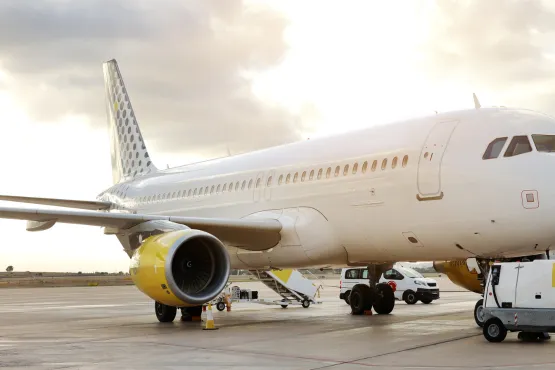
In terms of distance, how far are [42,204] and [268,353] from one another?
1206cm

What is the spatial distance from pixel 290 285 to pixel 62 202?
7.20 meters

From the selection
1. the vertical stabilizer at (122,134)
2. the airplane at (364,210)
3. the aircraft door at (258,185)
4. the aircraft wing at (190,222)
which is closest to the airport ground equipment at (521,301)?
the airplane at (364,210)

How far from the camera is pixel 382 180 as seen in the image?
1320cm

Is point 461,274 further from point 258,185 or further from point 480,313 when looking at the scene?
point 258,185

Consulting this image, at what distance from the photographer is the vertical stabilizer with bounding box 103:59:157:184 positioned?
23531 mm

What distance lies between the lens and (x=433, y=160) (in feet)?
40.7

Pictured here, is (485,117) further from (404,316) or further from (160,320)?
(160,320)

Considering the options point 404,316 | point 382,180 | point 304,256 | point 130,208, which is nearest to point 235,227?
point 304,256

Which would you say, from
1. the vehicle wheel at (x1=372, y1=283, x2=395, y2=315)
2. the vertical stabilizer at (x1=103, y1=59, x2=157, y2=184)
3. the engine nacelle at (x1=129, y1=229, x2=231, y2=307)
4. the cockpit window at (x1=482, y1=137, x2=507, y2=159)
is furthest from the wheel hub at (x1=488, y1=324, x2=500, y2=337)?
the vertical stabilizer at (x1=103, y1=59, x2=157, y2=184)

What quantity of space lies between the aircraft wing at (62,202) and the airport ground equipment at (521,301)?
12.7m

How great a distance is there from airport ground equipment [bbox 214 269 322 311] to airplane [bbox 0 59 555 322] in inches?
171

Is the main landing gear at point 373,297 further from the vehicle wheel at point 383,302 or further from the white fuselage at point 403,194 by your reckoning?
the white fuselage at point 403,194

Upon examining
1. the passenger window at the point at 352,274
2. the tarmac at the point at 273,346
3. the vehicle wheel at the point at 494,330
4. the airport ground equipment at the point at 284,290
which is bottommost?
the tarmac at the point at 273,346

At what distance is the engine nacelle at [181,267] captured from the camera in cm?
1290
